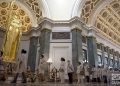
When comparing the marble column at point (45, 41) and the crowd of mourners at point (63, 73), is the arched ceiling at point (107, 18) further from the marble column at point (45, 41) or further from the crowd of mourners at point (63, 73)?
the crowd of mourners at point (63, 73)

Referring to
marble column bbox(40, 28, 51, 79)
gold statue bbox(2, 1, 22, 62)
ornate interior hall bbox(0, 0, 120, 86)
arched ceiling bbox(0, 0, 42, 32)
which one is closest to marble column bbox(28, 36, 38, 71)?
ornate interior hall bbox(0, 0, 120, 86)

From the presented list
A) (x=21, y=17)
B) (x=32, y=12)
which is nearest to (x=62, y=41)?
(x=32, y=12)

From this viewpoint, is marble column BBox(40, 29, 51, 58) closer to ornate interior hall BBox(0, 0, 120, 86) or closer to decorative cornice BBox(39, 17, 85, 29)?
ornate interior hall BBox(0, 0, 120, 86)

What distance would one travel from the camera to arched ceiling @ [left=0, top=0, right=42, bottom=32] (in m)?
13.4

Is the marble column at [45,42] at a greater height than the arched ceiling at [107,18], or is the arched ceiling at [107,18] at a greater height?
the arched ceiling at [107,18]

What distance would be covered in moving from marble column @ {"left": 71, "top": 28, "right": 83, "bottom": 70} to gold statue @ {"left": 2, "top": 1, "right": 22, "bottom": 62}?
15.0ft

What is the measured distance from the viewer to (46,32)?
11742mm

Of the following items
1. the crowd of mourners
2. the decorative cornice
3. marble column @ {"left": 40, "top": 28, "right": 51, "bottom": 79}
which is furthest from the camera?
the decorative cornice

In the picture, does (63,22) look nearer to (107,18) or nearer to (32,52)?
(32,52)

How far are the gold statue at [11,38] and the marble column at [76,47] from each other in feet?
15.0

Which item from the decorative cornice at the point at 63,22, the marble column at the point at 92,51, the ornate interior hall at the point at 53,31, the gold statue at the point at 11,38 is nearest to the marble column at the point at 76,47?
the ornate interior hall at the point at 53,31

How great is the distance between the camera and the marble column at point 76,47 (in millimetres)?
11078

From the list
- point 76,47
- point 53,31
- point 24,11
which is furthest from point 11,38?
point 76,47

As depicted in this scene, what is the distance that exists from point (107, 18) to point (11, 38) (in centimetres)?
930
